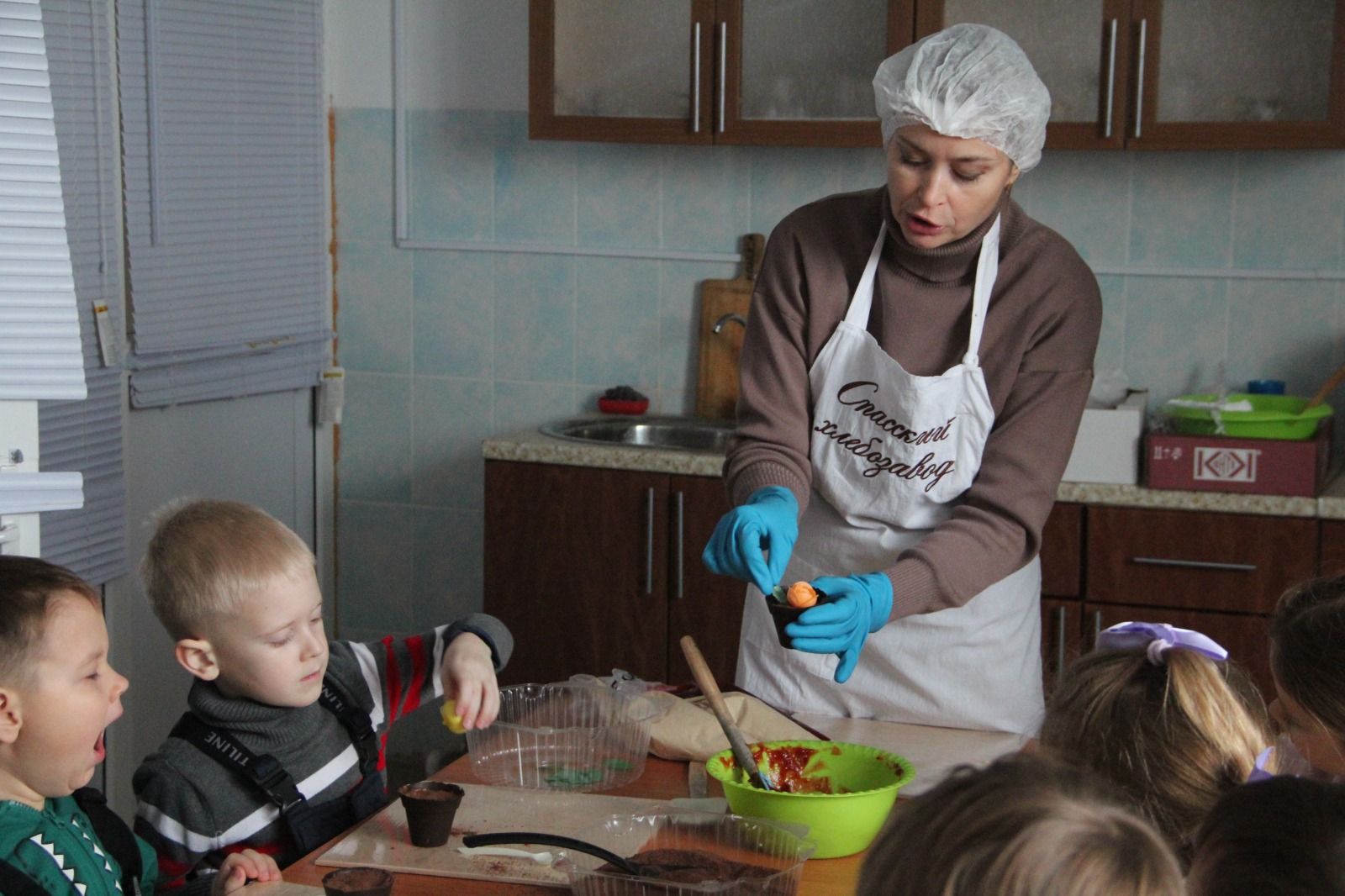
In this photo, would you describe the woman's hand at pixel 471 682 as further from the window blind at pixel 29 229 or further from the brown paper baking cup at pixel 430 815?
the window blind at pixel 29 229

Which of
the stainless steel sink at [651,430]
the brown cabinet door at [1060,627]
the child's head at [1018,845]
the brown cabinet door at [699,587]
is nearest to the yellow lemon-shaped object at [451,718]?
the child's head at [1018,845]

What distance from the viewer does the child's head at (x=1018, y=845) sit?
0.83 metres

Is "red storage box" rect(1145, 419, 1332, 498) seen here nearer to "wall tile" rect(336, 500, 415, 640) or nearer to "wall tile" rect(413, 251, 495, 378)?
"wall tile" rect(413, 251, 495, 378)

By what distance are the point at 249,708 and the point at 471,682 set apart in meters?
0.24

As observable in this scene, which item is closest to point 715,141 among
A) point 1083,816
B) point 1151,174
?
point 1151,174

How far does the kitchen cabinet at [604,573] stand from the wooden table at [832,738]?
123 centimetres

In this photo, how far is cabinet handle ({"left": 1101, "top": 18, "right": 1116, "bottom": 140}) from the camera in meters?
2.94

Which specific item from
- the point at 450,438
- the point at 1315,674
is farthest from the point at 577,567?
the point at 1315,674

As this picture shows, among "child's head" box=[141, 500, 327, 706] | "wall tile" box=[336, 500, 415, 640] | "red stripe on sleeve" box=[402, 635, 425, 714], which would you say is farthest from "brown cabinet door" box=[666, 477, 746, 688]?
"child's head" box=[141, 500, 327, 706]

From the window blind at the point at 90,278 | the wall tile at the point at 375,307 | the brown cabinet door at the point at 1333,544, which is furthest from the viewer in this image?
the wall tile at the point at 375,307

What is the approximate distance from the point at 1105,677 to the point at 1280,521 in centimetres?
160

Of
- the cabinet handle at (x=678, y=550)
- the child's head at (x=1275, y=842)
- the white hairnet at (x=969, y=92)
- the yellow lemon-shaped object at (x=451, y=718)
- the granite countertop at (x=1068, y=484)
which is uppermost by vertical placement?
the white hairnet at (x=969, y=92)

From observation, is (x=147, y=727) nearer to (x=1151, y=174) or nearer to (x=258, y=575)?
(x=258, y=575)

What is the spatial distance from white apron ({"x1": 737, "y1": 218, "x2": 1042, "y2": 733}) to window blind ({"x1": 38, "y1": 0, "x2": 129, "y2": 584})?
151 centimetres
